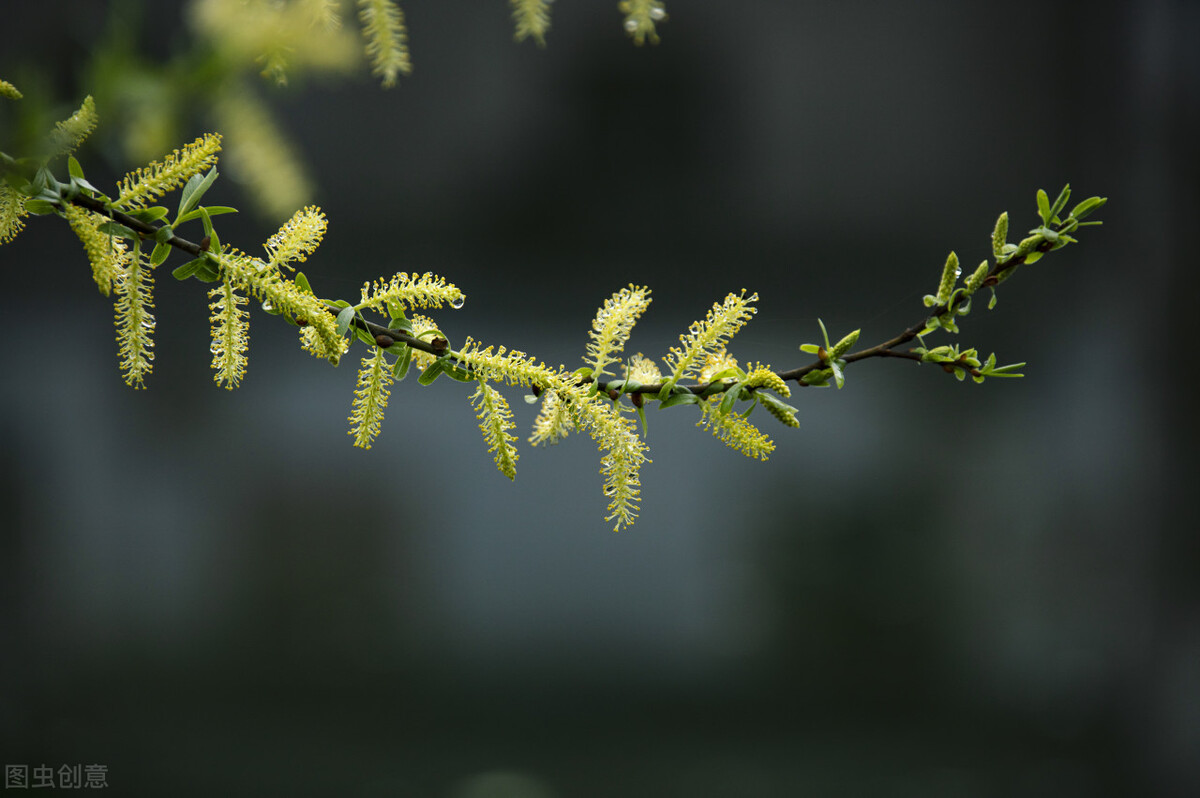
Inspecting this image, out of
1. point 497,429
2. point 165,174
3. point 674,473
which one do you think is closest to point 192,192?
point 165,174

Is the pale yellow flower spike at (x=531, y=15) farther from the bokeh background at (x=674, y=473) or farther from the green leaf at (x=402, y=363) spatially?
the bokeh background at (x=674, y=473)

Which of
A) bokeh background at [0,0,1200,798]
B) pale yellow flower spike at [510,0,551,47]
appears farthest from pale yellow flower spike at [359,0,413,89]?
bokeh background at [0,0,1200,798]

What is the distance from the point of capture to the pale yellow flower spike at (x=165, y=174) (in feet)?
0.70

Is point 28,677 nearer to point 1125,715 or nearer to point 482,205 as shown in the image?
point 482,205

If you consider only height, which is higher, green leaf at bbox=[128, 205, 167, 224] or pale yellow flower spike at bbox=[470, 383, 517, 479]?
green leaf at bbox=[128, 205, 167, 224]

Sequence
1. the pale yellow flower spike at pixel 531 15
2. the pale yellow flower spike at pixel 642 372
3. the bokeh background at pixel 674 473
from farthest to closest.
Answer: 1. the bokeh background at pixel 674 473
2. the pale yellow flower spike at pixel 642 372
3. the pale yellow flower spike at pixel 531 15

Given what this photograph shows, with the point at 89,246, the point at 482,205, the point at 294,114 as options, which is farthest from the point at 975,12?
the point at 89,246

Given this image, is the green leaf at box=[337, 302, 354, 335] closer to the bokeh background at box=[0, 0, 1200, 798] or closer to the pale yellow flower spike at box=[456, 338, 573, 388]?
the pale yellow flower spike at box=[456, 338, 573, 388]

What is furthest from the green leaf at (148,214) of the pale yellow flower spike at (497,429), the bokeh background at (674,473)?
the bokeh background at (674,473)

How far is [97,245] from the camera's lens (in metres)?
0.20

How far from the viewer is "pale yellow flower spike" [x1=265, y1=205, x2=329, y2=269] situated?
0.23 metres

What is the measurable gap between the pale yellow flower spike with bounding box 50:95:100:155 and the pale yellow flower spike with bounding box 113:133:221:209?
17 mm

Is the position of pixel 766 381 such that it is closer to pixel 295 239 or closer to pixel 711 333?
pixel 711 333

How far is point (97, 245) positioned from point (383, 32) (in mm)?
101
